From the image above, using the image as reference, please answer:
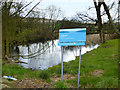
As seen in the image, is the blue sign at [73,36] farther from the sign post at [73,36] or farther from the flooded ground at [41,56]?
the flooded ground at [41,56]

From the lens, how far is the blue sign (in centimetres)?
475

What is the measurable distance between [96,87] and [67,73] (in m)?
2.88

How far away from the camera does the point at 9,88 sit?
4.01 meters

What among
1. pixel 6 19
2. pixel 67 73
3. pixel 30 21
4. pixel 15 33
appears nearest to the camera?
pixel 67 73

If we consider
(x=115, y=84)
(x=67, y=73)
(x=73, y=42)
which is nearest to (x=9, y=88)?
(x=73, y=42)

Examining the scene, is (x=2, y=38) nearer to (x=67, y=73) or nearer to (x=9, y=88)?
(x=67, y=73)

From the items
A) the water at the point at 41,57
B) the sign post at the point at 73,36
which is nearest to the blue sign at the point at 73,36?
the sign post at the point at 73,36

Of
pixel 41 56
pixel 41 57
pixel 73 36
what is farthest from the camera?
pixel 41 56

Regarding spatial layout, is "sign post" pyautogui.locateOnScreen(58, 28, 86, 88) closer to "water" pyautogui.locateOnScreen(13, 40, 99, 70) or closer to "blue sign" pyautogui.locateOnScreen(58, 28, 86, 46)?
"blue sign" pyautogui.locateOnScreen(58, 28, 86, 46)

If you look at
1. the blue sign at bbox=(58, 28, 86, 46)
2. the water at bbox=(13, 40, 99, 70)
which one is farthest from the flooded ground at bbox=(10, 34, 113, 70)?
the blue sign at bbox=(58, 28, 86, 46)

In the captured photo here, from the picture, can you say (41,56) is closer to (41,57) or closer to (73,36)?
(41,57)

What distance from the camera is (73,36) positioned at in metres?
4.81

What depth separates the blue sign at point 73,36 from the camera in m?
4.75

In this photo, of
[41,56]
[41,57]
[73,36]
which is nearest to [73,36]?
[73,36]
